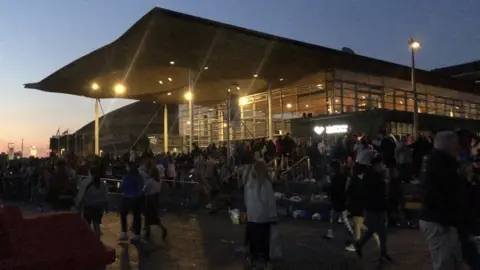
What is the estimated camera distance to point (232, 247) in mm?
10422

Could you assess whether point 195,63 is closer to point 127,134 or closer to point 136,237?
point 136,237

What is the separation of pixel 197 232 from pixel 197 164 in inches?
242

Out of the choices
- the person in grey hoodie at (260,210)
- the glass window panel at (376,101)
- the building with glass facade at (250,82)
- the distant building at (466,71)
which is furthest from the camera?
the distant building at (466,71)

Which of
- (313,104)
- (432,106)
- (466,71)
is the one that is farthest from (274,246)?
(466,71)

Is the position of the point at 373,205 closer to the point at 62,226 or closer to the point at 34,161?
the point at 62,226

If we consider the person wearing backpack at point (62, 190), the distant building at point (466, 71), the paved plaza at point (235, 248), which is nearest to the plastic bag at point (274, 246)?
the paved plaza at point (235, 248)

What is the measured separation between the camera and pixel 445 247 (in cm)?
482

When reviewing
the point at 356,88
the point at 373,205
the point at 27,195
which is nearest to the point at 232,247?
the point at 373,205

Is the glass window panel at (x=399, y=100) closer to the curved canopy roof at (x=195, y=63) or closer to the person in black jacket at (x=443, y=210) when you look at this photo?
the curved canopy roof at (x=195, y=63)

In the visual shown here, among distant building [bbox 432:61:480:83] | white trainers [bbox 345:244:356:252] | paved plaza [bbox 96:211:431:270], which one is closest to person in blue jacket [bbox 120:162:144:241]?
paved plaza [bbox 96:211:431:270]

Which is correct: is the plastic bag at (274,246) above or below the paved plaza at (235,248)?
above

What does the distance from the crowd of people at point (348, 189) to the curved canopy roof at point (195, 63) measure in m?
5.29

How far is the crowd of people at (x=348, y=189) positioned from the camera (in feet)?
16.0

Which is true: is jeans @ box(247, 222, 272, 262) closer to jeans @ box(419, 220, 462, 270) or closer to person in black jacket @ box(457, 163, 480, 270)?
person in black jacket @ box(457, 163, 480, 270)
